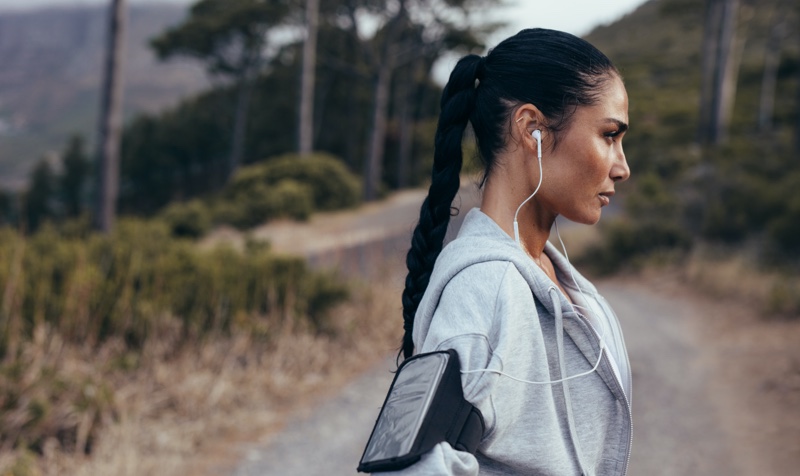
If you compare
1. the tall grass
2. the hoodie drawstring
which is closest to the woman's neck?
the hoodie drawstring

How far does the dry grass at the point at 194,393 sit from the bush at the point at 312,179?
13.0m

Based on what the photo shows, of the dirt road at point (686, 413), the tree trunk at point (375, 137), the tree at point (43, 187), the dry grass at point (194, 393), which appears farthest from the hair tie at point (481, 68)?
the tree at point (43, 187)

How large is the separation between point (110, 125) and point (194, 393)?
653cm

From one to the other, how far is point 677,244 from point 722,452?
7.01 meters

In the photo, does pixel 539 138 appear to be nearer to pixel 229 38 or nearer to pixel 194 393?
pixel 194 393

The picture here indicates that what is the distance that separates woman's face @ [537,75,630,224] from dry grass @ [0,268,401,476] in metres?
3.17

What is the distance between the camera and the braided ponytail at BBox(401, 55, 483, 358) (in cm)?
151

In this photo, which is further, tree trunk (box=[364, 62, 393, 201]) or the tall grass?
tree trunk (box=[364, 62, 393, 201])

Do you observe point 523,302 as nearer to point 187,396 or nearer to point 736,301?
point 187,396

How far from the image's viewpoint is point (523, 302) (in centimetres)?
129

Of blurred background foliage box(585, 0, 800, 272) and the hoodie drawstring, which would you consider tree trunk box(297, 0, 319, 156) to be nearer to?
blurred background foliage box(585, 0, 800, 272)

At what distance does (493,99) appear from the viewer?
1.47 metres

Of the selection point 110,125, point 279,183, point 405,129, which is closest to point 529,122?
point 110,125

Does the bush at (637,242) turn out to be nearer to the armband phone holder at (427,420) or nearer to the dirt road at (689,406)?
the dirt road at (689,406)
